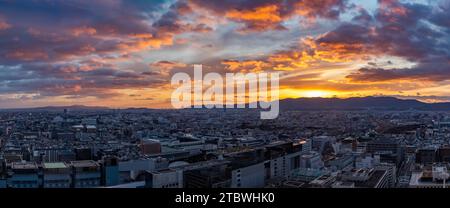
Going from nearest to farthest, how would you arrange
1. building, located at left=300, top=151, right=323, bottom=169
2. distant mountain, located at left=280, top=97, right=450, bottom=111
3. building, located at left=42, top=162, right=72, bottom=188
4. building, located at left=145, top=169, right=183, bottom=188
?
building, located at left=145, top=169, right=183, bottom=188
building, located at left=42, top=162, right=72, bottom=188
building, located at left=300, top=151, right=323, bottom=169
distant mountain, located at left=280, top=97, right=450, bottom=111

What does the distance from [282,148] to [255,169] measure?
259cm

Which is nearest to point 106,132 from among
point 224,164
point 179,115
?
point 179,115

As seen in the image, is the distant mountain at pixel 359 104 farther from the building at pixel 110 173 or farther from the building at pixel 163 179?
the building at pixel 163 179

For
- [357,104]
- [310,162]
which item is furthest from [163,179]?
[357,104]

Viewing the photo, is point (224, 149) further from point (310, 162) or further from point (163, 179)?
point (163, 179)

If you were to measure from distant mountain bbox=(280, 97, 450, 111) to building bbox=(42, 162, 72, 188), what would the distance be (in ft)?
33.7

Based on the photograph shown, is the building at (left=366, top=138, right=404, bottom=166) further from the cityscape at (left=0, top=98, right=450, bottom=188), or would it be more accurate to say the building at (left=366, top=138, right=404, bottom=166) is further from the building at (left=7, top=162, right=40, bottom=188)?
the building at (left=7, top=162, right=40, bottom=188)

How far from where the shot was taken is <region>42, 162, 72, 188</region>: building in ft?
26.9

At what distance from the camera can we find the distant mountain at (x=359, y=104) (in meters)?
18.1

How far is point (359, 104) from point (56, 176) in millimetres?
15615

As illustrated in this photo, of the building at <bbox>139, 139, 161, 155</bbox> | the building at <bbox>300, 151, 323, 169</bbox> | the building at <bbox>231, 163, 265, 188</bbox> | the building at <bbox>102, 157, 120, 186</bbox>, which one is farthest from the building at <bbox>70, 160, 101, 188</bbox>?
the building at <bbox>139, 139, 161, 155</bbox>

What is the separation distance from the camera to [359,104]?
2106 cm

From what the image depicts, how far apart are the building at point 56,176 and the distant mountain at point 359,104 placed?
10271 mm

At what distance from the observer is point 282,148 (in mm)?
11234
